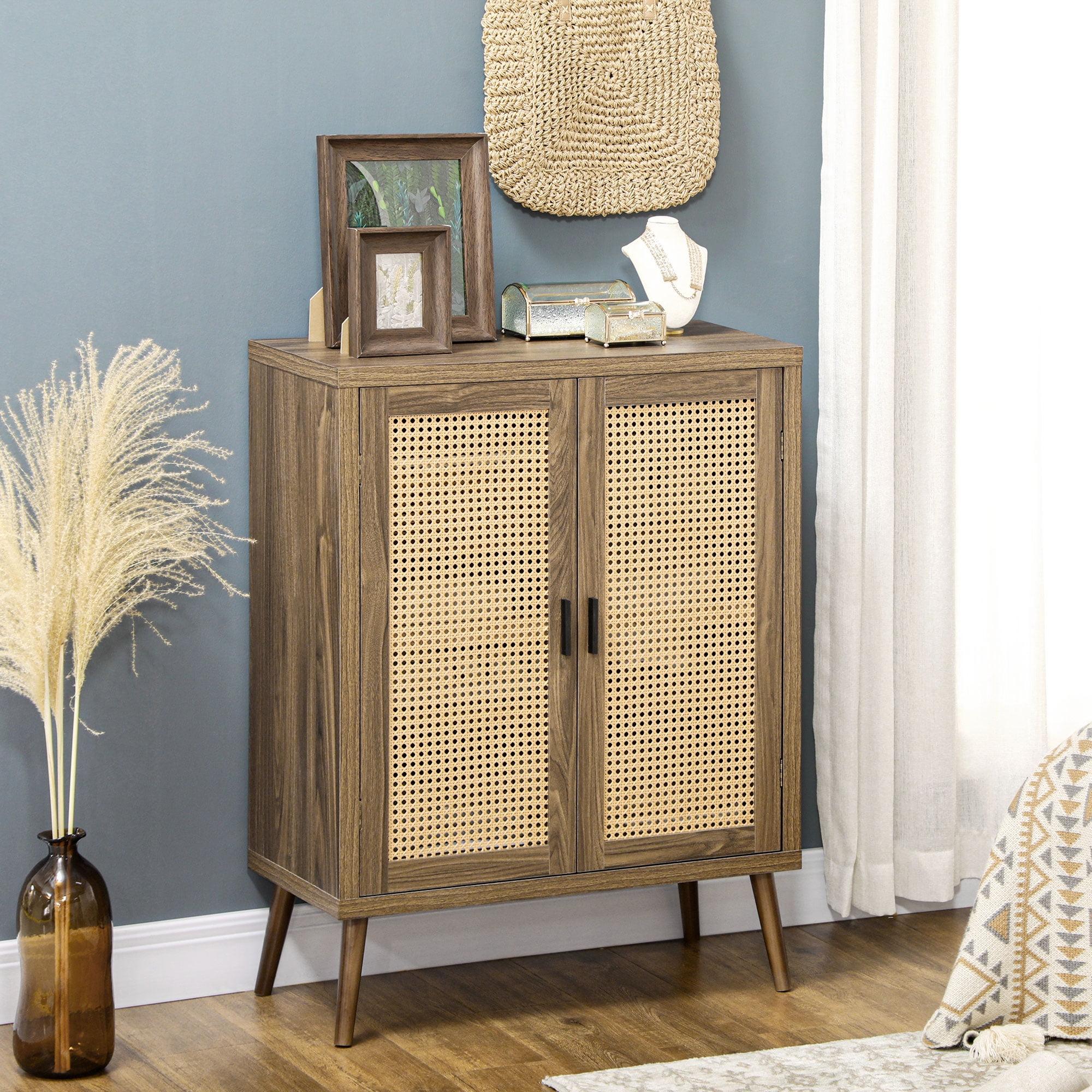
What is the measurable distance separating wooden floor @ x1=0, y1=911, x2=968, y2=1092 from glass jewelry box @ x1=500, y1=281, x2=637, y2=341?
117cm

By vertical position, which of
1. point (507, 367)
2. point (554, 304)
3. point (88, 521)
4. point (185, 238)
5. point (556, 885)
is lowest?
point (556, 885)

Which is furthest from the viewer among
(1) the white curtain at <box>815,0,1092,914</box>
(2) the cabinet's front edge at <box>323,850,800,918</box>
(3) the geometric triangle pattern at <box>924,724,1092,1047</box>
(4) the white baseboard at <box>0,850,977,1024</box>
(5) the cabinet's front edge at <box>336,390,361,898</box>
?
(1) the white curtain at <box>815,0,1092,914</box>

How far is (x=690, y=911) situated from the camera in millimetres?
3328

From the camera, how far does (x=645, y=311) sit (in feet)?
9.61

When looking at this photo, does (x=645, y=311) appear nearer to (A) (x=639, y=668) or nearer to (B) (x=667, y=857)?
(A) (x=639, y=668)

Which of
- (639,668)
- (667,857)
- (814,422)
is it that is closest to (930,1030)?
(667,857)

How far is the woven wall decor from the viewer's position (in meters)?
3.03

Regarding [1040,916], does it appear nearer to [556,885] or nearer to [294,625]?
[556,885]

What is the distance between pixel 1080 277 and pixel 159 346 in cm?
183

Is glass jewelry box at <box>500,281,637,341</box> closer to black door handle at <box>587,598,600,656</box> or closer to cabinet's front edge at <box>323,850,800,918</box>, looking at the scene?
black door handle at <box>587,598,600,656</box>

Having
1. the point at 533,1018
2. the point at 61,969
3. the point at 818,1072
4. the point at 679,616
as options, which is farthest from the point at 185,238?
the point at 818,1072

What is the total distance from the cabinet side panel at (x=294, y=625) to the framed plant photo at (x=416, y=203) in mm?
183

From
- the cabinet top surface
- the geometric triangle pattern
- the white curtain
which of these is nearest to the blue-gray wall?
the cabinet top surface

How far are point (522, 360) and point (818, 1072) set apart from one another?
3.95 ft
